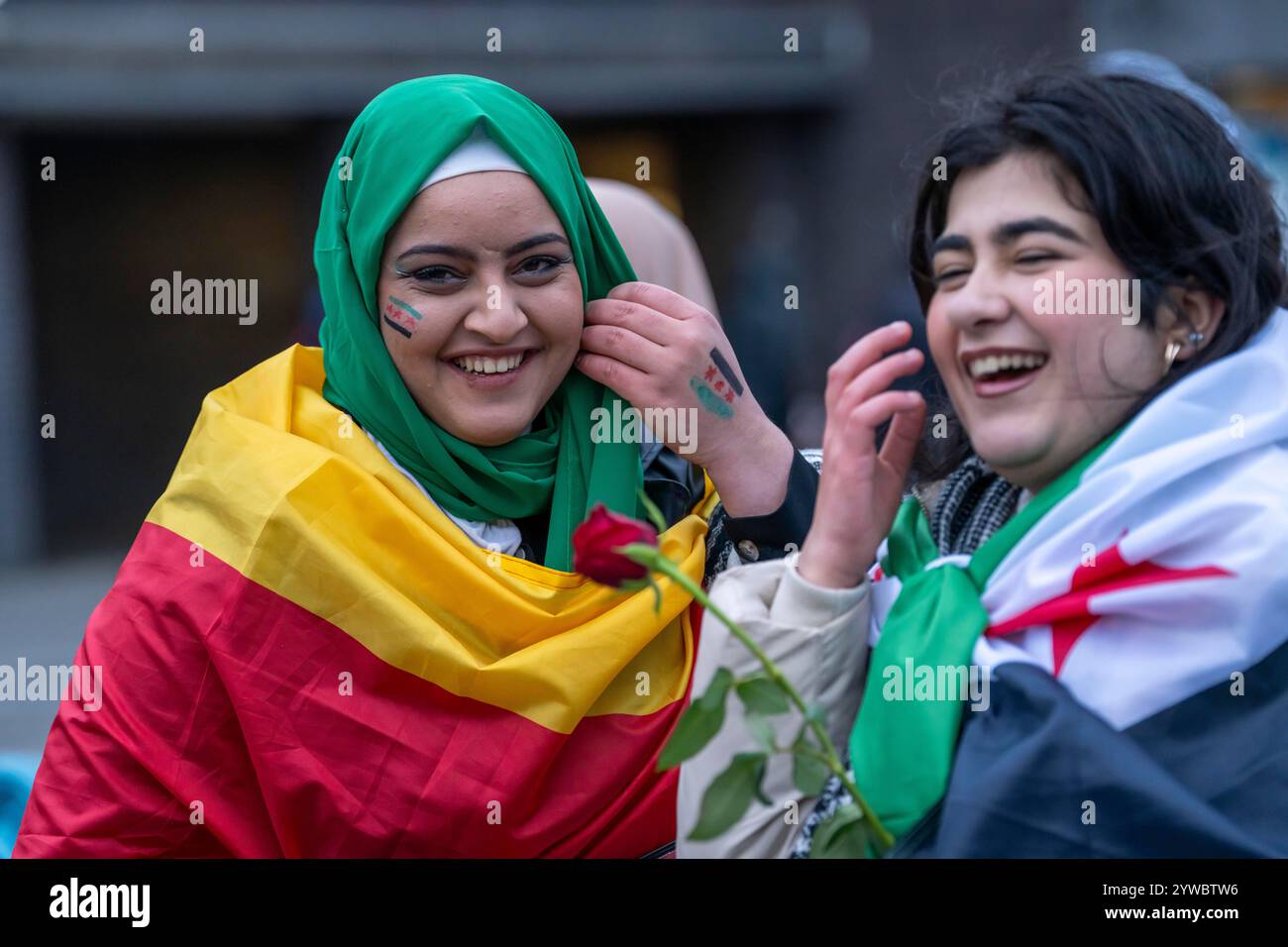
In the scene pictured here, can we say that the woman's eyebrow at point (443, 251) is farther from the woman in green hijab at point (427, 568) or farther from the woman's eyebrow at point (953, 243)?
the woman's eyebrow at point (953, 243)

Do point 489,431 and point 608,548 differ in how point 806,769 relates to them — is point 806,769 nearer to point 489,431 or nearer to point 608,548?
point 608,548

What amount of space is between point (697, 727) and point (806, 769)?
144 mm

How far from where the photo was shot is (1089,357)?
1771 millimetres

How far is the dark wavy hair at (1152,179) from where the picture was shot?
1.81 metres

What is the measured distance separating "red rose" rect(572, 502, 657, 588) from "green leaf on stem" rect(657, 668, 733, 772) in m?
0.14

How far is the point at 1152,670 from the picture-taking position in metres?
1.69

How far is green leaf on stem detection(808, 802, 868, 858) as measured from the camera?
1.69 meters

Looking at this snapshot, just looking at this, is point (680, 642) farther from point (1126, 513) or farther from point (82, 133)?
point (82, 133)

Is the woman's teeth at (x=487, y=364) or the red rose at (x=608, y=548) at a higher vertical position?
the woman's teeth at (x=487, y=364)

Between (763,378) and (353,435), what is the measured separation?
4.90 m

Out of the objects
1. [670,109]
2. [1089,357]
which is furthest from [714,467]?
[670,109]

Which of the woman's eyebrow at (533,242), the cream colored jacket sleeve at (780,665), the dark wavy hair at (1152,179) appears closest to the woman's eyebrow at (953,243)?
the dark wavy hair at (1152,179)

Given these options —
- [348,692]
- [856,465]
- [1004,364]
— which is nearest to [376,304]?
[348,692]

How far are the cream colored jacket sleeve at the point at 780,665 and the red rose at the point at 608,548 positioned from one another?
0.26 meters
